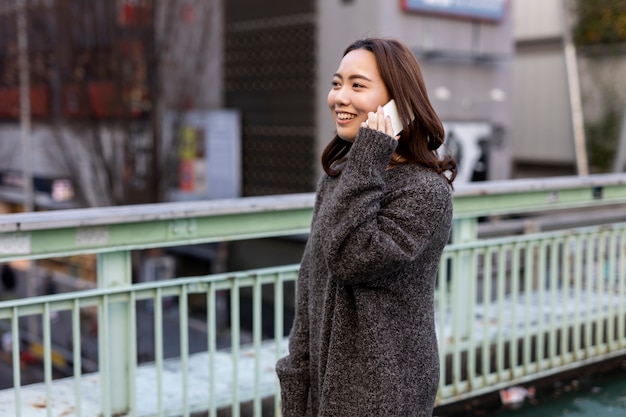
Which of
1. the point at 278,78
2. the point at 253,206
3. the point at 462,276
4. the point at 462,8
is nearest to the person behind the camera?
the point at 253,206

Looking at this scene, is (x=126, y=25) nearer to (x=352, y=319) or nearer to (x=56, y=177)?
(x=56, y=177)

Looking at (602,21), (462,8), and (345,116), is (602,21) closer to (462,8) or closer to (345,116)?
(462,8)

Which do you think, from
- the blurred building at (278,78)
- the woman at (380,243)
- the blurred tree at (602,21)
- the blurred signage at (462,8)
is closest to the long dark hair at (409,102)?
the woman at (380,243)

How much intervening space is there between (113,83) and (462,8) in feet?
23.4

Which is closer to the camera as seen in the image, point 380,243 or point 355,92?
point 380,243

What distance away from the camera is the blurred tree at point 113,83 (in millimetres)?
15484

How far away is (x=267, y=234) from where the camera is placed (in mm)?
3691

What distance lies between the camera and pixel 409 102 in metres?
2.24

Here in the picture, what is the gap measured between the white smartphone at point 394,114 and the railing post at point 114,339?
1.50 meters

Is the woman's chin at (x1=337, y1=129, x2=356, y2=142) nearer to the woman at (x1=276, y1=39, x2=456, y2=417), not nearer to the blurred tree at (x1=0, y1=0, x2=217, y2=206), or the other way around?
the woman at (x1=276, y1=39, x2=456, y2=417)

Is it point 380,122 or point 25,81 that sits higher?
point 25,81

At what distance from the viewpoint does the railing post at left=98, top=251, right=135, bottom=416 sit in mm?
3223

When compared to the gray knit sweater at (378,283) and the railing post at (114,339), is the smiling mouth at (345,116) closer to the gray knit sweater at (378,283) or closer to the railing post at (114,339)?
the gray knit sweater at (378,283)

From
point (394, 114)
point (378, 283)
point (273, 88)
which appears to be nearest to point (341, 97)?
point (394, 114)
